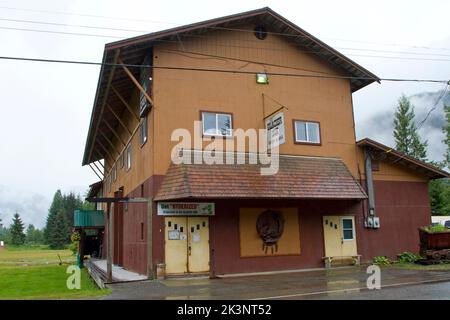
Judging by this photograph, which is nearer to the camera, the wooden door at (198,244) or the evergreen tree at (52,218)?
the wooden door at (198,244)

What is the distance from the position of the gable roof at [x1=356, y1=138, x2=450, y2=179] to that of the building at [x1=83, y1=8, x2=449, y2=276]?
8 cm

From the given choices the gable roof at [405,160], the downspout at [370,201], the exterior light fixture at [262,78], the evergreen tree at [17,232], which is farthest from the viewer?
the evergreen tree at [17,232]

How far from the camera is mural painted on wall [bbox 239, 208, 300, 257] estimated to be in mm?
17641

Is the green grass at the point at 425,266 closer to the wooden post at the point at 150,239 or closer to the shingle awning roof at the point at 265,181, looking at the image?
the shingle awning roof at the point at 265,181

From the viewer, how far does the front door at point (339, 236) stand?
19.2 metres

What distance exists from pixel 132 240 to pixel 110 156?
12899 mm

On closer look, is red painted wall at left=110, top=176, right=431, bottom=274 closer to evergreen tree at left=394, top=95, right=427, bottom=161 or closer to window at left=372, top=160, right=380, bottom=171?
window at left=372, top=160, right=380, bottom=171

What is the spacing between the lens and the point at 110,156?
105ft

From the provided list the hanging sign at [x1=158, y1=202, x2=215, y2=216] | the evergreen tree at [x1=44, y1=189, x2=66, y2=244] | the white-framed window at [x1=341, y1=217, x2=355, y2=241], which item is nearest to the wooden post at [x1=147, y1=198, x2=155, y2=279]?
the hanging sign at [x1=158, y1=202, x2=215, y2=216]

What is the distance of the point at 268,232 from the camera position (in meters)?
18.0

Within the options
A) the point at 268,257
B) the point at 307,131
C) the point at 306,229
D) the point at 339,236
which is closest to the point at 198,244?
the point at 268,257

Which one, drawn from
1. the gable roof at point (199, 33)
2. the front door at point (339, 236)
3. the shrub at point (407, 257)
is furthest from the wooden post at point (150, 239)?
the shrub at point (407, 257)

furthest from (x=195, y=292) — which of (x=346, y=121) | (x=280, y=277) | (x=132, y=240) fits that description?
(x=346, y=121)

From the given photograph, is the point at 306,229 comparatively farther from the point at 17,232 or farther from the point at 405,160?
the point at 17,232
